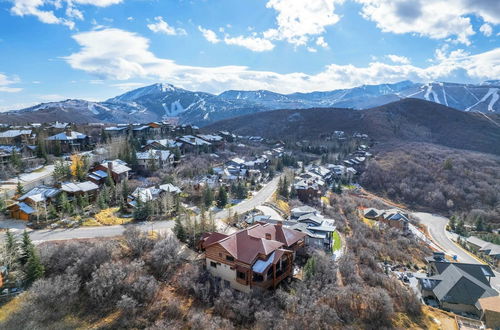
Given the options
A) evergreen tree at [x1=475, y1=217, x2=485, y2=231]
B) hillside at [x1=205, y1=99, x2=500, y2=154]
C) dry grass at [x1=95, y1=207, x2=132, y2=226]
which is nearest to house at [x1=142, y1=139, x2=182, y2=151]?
dry grass at [x1=95, y1=207, x2=132, y2=226]

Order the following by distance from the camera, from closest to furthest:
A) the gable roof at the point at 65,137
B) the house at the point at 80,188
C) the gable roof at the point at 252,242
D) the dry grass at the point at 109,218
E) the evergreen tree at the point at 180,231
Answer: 1. the gable roof at the point at 252,242
2. the evergreen tree at the point at 180,231
3. the dry grass at the point at 109,218
4. the house at the point at 80,188
5. the gable roof at the point at 65,137

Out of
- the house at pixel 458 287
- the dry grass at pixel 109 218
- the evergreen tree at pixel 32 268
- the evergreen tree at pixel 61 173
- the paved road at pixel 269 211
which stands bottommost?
the house at pixel 458 287

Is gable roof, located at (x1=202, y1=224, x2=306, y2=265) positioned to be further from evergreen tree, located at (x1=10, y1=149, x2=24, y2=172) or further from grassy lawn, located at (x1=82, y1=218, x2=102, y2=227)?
evergreen tree, located at (x1=10, y1=149, x2=24, y2=172)

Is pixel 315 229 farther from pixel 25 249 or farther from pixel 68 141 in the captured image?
pixel 68 141

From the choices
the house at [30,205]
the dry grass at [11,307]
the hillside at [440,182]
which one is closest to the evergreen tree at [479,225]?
the hillside at [440,182]

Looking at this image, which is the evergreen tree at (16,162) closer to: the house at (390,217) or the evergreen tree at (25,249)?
the evergreen tree at (25,249)

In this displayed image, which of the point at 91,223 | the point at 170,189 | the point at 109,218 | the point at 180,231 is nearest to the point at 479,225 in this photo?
the point at 180,231
